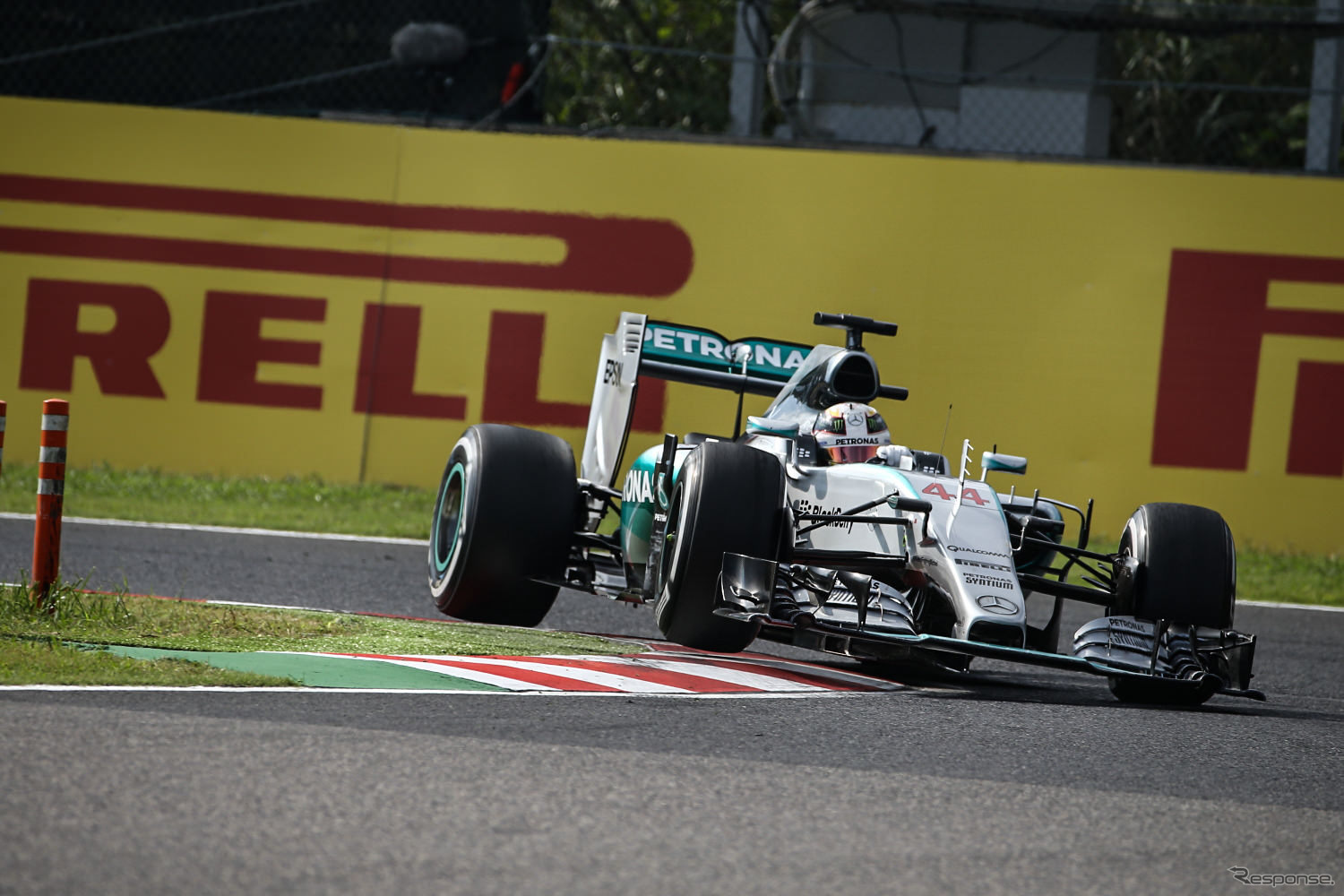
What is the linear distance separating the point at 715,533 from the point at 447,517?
2.14 m

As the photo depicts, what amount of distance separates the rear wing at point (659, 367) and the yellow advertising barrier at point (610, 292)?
13.7 feet

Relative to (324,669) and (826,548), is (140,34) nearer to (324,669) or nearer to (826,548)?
(826,548)

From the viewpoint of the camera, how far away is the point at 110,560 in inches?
363

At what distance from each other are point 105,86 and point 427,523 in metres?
5.29

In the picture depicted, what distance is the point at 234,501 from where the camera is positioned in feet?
40.3

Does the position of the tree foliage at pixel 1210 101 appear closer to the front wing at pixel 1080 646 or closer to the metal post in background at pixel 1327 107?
the metal post in background at pixel 1327 107

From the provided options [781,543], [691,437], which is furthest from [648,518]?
[781,543]

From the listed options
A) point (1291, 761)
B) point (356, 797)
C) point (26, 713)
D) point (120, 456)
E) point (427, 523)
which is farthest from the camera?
point (120, 456)

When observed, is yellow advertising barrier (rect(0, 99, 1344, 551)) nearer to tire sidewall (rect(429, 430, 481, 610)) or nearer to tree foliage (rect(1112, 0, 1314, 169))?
tire sidewall (rect(429, 430, 481, 610))

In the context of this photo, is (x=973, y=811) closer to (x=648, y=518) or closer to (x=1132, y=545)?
(x=1132, y=545)

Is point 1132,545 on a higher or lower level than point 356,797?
higher

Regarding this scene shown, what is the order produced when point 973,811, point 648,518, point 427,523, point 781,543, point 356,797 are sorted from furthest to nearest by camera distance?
point 427,523, point 648,518, point 781,543, point 973,811, point 356,797

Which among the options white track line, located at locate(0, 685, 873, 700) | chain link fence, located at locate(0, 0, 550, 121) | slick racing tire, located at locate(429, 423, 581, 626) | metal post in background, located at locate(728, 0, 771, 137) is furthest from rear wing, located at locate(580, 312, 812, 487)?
chain link fence, located at locate(0, 0, 550, 121)

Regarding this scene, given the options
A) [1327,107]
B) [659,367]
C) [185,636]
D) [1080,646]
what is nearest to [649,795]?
[1080,646]
